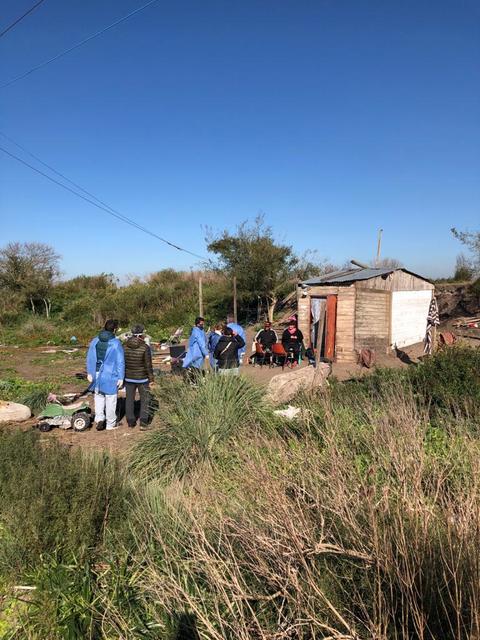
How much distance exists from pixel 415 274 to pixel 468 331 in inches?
263

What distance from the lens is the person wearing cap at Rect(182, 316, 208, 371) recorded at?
8211mm

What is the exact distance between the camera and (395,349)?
633 inches

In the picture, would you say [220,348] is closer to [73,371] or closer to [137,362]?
[137,362]

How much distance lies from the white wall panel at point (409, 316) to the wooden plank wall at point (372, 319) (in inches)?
28.5

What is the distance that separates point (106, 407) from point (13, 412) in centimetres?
191

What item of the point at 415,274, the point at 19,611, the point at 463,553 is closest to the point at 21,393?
the point at 19,611

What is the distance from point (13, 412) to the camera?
25.6 feet

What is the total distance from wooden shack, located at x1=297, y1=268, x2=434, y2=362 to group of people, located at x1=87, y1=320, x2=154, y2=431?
7.28m

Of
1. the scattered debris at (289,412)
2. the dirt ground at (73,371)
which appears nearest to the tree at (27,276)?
the dirt ground at (73,371)

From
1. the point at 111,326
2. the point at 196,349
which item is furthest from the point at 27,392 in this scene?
the point at 196,349

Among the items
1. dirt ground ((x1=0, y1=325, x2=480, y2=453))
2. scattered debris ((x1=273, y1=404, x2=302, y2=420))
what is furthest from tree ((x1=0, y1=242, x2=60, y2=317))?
scattered debris ((x1=273, y1=404, x2=302, y2=420))

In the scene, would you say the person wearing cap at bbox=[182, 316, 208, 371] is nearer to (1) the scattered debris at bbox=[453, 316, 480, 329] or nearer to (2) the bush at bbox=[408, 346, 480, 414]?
(2) the bush at bbox=[408, 346, 480, 414]

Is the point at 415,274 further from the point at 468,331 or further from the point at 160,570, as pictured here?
the point at 160,570

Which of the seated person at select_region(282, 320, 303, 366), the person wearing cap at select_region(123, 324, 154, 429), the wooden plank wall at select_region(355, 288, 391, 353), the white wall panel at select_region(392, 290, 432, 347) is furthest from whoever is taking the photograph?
the white wall panel at select_region(392, 290, 432, 347)
